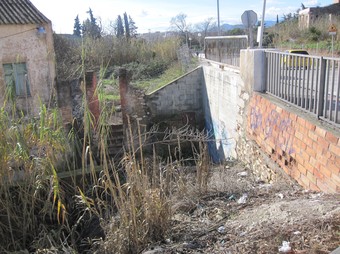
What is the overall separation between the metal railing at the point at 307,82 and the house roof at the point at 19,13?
36.3 ft

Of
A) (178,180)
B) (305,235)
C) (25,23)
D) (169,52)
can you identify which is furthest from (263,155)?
(169,52)

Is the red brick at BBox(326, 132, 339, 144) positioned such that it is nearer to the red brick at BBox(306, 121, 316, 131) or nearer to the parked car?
the red brick at BBox(306, 121, 316, 131)

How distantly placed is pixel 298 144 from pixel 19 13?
13283 mm

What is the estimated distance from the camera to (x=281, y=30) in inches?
1082

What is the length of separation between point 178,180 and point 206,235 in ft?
3.70

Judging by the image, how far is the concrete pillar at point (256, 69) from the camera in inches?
249

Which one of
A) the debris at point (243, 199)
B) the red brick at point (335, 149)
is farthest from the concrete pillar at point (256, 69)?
the red brick at point (335, 149)

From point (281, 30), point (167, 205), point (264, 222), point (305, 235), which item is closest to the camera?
point (305, 235)

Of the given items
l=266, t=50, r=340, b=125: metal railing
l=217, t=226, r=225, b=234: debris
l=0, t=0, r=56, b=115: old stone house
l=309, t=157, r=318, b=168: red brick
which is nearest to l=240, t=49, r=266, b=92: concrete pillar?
l=266, t=50, r=340, b=125: metal railing

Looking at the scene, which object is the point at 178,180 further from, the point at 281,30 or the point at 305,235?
the point at 281,30

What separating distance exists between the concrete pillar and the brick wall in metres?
0.22

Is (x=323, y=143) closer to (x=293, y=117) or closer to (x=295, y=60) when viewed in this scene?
(x=293, y=117)

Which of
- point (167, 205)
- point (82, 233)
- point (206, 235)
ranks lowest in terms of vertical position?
point (82, 233)

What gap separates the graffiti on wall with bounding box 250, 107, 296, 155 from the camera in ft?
16.1
